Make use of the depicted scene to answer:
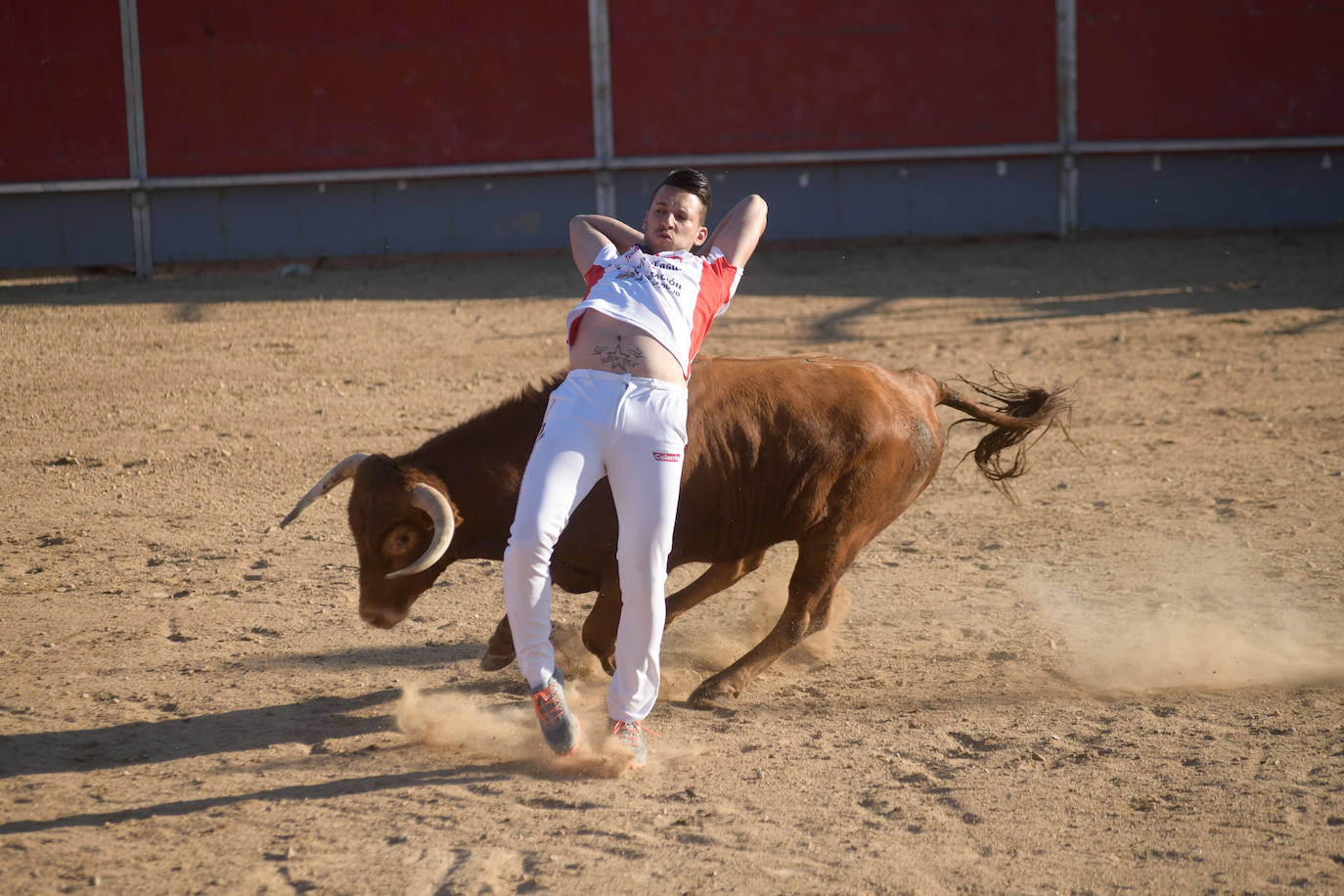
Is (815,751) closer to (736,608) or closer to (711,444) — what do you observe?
(711,444)

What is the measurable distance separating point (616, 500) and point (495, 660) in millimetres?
1072

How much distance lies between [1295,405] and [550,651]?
6.76 meters

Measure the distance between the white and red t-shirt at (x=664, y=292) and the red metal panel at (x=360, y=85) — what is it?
9.45 m

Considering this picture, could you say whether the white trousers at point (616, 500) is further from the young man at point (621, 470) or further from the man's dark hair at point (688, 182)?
the man's dark hair at point (688, 182)

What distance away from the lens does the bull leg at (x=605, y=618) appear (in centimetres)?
423

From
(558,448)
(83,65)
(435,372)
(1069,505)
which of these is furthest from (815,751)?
(83,65)

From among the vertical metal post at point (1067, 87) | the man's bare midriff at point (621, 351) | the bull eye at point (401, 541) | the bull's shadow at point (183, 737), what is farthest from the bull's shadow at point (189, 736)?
the vertical metal post at point (1067, 87)

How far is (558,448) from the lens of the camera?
3605mm

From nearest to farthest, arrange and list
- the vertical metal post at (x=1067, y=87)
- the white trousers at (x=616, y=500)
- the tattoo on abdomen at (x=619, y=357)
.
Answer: the white trousers at (x=616, y=500) → the tattoo on abdomen at (x=619, y=357) → the vertical metal post at (x=1067, y=87)

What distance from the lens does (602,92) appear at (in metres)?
13.1

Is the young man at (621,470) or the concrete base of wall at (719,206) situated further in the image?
the concrete base of wall at (719,206)

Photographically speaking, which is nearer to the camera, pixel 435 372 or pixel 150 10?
pixel 435 372

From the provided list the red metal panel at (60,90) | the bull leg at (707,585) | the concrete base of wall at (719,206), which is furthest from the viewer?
the concrete base of wall at (719,206)

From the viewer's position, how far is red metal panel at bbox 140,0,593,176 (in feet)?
41.5
